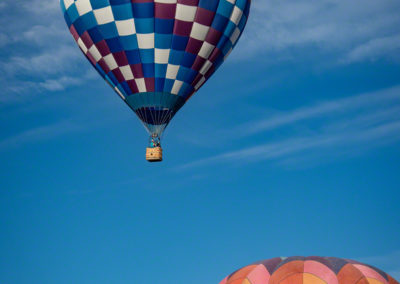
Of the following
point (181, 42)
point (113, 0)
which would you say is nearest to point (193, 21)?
point (181, 42)

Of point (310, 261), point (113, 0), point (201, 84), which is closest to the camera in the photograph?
point (310, 261)

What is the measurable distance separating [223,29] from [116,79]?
406cm

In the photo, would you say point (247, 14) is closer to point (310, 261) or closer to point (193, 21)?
point (193, 21)

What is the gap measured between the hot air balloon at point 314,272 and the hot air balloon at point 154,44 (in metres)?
5.63

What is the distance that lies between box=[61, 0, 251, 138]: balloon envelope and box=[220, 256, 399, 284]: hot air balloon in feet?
21.5

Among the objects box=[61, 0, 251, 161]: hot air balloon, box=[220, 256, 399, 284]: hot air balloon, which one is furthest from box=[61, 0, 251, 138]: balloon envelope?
box=[220, 256, 399, 284]: hot air balloon

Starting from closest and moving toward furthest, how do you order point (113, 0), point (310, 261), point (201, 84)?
point (310, 261) → point (113, 0) → point (201, 84)

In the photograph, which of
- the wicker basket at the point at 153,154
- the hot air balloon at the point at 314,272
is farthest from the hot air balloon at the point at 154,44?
the hot air balloon at the point at 314,272

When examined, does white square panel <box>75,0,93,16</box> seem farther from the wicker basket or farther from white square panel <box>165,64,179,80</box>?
the wicker basket

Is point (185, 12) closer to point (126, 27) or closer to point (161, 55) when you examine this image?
point (161, 55)

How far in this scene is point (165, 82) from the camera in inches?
1115

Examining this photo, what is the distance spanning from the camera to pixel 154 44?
27922 millimetres

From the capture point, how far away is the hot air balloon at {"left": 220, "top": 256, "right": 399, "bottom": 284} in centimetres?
2384

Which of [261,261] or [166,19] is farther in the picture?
[166,19]
